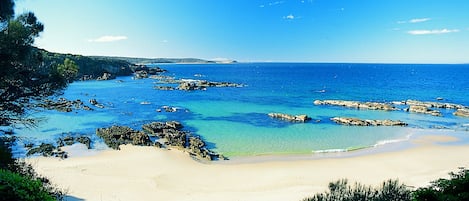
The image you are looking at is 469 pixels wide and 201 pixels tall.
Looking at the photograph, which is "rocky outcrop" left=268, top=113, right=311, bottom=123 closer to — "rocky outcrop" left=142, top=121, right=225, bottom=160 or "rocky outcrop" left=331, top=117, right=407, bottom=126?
"rocky outcrop" left=331, top=117, right=407, bottom=126

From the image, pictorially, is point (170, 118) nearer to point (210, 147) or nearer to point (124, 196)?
point (210, 147)

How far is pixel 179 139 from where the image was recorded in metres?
31.6

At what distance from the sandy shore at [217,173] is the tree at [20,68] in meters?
5.76

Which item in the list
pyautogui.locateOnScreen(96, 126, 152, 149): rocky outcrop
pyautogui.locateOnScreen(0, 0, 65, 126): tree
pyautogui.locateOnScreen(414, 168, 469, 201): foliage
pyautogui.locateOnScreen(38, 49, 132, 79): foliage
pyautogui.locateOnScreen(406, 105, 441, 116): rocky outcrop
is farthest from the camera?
pyautogui.locateOnScreen(38, 49, 132, 79): foliage

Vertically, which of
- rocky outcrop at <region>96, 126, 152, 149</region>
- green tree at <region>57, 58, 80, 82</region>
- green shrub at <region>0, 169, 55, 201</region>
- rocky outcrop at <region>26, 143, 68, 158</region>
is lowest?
rocky outcrop at <region>26, 143, 68, 158</region>

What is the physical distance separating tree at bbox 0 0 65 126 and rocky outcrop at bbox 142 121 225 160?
14.0m

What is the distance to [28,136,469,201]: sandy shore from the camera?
741 inches

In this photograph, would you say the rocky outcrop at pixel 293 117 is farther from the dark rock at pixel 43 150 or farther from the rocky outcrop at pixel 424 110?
the dark rock at pixel 43 150

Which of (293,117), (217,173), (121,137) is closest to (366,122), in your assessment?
(293,117)

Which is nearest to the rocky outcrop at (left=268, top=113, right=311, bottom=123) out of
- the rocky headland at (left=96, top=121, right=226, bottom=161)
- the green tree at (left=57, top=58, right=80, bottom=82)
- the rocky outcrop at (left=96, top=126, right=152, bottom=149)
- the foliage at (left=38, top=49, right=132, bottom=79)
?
the rocky headland at (left=96, top=121, right=226, bottom=161)

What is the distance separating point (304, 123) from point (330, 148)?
10.9 m

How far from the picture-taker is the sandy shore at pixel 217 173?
18812 millimetres

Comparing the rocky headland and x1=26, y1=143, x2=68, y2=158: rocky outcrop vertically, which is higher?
the rocky headland

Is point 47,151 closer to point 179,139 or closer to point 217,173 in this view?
point 179,139
